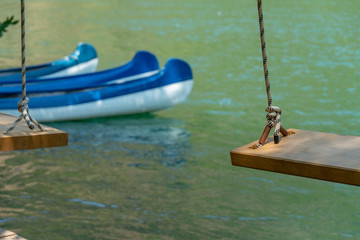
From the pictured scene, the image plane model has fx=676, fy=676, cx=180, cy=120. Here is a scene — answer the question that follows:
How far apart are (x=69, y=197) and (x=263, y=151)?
4.30 m

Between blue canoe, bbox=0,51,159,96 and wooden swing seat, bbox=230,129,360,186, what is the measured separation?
24.4 feet

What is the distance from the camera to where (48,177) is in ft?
27.7

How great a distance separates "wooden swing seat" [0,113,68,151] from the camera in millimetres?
4375

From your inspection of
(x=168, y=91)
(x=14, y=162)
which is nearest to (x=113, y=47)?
(x=168, y=91)

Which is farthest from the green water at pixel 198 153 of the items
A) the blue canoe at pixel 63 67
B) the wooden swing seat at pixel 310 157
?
the wooden swing seat at pixel 310 157

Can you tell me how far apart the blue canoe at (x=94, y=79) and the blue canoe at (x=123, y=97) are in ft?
0.41

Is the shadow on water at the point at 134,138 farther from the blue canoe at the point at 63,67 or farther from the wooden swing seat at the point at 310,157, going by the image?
the wooden swing seat at the point at 310,157

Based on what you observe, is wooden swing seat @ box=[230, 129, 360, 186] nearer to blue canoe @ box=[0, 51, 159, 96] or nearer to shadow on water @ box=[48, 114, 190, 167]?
shadow on water @ box=[48, 114, 190, 167]

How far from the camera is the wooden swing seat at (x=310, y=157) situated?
359 centimetres

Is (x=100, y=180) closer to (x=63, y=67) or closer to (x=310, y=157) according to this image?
(x=310, y=157)

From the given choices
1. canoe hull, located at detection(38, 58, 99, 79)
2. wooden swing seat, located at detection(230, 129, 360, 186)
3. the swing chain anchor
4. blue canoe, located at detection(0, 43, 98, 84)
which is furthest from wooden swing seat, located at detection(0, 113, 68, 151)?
canoe hull, located at detection(38, 58, 99, 79)

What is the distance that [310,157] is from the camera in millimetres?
3750

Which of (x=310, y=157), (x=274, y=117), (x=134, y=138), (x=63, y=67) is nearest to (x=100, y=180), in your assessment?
(x=134, y=138)

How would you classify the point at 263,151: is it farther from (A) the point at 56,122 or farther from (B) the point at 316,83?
(B) the point at 316,83
